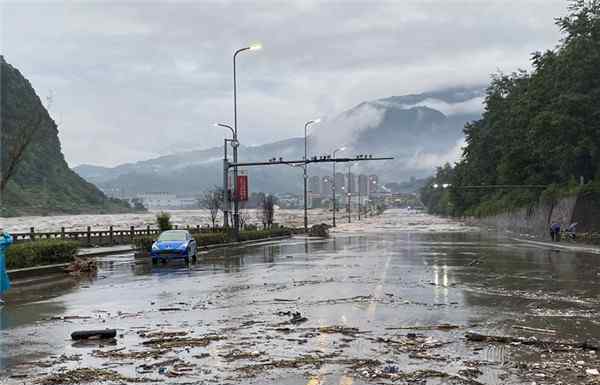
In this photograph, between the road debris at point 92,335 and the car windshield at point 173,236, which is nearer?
the road debris at point 92,335

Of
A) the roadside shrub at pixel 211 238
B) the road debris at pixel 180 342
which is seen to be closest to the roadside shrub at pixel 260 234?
the roadside shrub at pixel 211 238

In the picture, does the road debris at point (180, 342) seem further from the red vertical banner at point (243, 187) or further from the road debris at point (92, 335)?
the red vertical banner at point (243, 187)

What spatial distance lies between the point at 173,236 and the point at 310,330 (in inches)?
907

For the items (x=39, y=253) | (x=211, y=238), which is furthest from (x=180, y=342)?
(x=211, y=238)

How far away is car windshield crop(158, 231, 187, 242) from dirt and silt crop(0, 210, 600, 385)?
1015 cm

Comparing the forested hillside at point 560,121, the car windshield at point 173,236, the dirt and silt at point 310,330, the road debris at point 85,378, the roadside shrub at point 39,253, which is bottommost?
the dirt and silt at point 310,330

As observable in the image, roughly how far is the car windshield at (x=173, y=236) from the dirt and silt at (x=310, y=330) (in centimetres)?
1015

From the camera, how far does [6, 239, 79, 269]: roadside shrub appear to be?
2575cm

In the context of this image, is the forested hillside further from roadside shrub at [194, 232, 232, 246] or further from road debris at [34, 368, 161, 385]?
road debris at [34, 368, 161, 385]

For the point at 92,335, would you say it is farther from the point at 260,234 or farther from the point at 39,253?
the point at 260,234

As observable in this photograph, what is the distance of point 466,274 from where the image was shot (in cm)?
2405

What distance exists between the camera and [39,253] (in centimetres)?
2694

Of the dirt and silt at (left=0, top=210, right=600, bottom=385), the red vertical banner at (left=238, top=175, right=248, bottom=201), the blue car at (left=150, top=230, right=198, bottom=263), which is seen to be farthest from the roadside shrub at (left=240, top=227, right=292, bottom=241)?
the dirt and silt at (left=0, top=210, right=600, bottom=385)

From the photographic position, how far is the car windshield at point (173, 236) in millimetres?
33656
